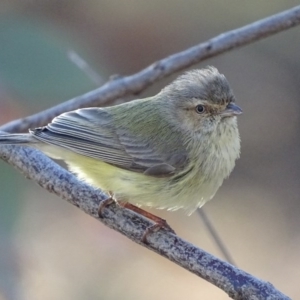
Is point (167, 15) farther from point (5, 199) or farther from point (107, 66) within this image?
point (5, 199)

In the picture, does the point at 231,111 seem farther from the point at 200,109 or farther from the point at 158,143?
the point at 158,143

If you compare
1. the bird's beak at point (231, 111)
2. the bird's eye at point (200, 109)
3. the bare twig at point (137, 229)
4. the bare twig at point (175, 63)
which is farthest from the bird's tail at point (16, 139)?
the bird's beak at point (231, 111)

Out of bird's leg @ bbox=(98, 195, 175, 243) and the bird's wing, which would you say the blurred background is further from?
bird's leg @ bbox=(98, 195, 175, 243)

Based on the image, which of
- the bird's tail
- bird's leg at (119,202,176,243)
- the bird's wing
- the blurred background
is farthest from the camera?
the blurred background

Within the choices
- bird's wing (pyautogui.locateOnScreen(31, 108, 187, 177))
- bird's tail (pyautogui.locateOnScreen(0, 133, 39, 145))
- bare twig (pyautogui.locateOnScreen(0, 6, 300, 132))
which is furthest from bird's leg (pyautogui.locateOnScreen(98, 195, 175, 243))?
bare twig (pyautogui.locateOnScreen(0, 6, 300, 132))

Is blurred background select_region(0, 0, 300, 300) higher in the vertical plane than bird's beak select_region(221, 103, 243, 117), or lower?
higher

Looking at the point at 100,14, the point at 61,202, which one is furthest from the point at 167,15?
the point at 61,202
